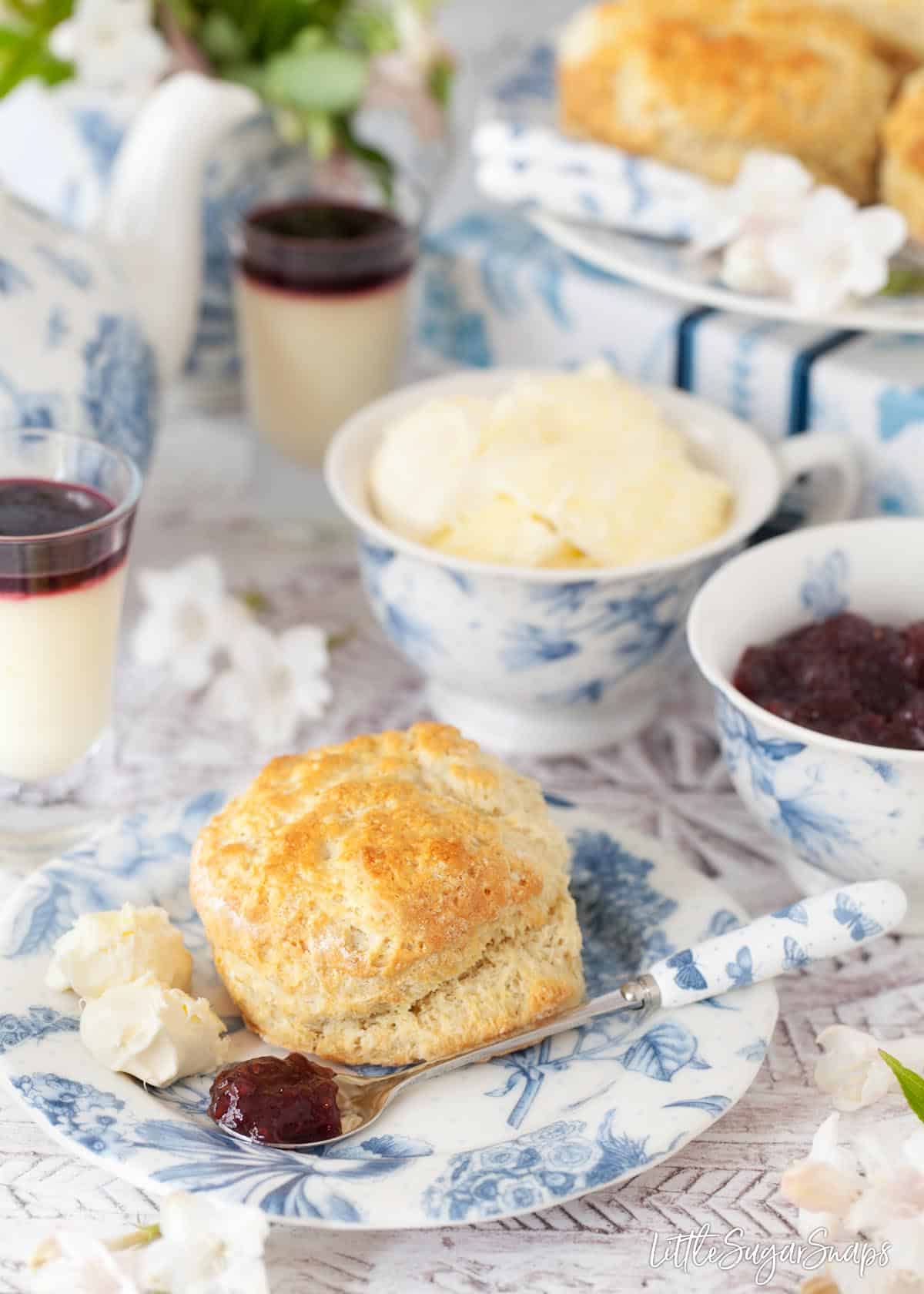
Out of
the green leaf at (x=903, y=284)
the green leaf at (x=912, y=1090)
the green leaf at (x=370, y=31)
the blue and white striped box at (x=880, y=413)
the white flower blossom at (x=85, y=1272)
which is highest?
the green leaf at (x=370, y=31)

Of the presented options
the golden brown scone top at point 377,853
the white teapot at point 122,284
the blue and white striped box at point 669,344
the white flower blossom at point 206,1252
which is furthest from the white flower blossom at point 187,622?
the white flower blossom at point 206,1252

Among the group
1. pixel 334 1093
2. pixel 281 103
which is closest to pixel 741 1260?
pixel 334 1093

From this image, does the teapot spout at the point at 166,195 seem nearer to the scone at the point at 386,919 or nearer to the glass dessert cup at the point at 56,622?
the glass dessert cup at the point at 56,622

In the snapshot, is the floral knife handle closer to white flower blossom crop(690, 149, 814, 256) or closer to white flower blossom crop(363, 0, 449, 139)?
white flower blossom crop(690, 149, 814, 256)

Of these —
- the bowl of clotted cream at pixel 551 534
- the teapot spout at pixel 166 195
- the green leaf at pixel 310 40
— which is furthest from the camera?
→ the green leaf at pixel 310 40

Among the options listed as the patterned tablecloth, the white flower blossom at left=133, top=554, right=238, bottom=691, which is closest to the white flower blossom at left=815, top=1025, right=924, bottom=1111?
the patterned tablecloth
